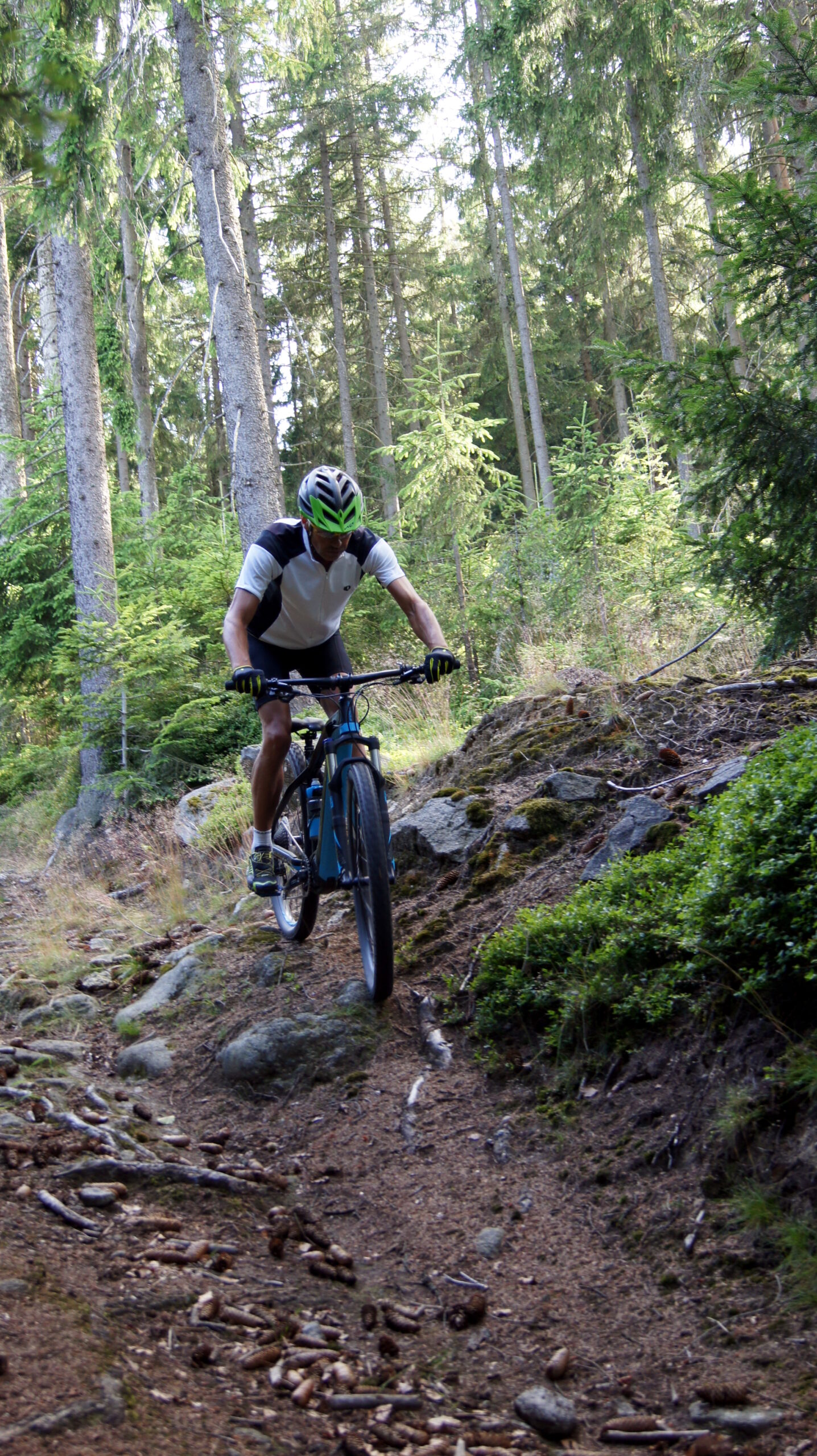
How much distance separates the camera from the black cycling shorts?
5.70m

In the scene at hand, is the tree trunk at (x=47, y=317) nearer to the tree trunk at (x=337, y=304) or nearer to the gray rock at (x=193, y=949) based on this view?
the tree trunk at (x=337, y=304)

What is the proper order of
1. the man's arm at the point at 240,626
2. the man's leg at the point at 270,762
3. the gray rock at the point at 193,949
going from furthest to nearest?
the gray rock at the point at 193,949, the man's leg at the point at 270,762, the man's arm at the point at 240,626

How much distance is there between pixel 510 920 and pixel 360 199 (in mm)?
25180

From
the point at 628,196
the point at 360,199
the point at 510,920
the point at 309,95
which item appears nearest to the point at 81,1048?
the point at 510,920

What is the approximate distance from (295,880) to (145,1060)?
1.23 metres

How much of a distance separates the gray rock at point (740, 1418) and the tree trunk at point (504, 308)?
950 inches

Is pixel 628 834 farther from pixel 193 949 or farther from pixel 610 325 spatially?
pixel 610 325

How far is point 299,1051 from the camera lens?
192 inches

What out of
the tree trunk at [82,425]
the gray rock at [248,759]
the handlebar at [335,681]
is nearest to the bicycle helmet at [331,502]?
the handlebar at [335,681]

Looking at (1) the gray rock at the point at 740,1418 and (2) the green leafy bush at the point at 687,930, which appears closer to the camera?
(1) the gray rock at the point at 740,1418

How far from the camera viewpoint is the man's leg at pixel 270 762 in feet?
18.2

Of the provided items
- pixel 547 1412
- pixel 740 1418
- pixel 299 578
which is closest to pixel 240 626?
pixel 299 578

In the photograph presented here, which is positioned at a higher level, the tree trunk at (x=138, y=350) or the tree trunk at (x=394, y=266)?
the tree trunk at (x=394, y=266)

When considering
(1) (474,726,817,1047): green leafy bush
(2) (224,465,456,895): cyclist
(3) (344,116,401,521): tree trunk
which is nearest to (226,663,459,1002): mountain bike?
(2) (224,465,456,895): cyclist
